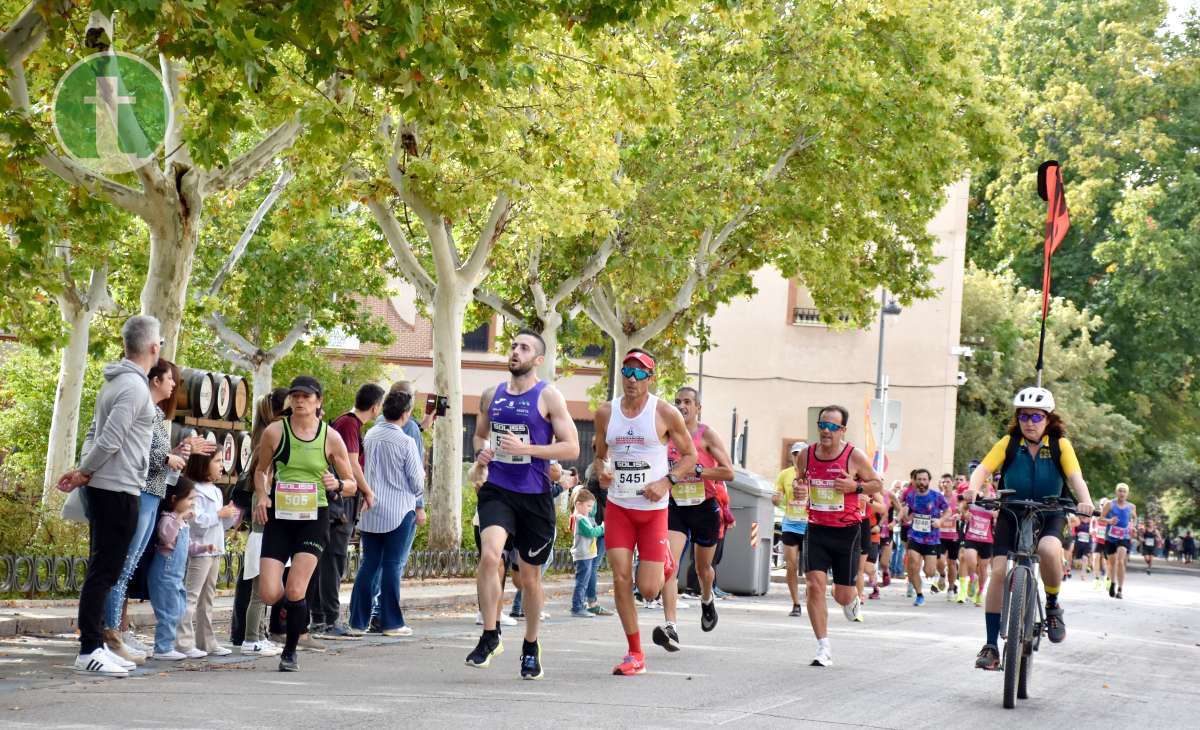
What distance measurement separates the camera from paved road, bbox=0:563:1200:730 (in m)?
8.65

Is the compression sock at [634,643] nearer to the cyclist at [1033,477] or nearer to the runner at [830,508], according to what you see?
the runner at [830,508]

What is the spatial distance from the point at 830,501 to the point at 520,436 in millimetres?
2776

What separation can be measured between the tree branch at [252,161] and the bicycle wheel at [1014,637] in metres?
9.94

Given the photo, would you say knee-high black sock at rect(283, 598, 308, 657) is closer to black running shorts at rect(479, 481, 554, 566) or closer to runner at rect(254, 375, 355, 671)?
runner at rect(254, 375, 355, 671)

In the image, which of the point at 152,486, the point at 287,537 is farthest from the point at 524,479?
the point at 152,486

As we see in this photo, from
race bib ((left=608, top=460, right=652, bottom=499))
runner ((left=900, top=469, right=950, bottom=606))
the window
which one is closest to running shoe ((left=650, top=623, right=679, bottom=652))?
race bib ((left=608, top=460, right=652, bottom=499))

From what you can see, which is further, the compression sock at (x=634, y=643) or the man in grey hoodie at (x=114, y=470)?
the compression sock at (x=634, y=643)

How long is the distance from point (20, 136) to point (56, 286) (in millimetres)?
4304

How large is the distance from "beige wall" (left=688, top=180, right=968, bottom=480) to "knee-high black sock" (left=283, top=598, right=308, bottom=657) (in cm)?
3710

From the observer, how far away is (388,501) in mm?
13445

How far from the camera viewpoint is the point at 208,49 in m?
12.2

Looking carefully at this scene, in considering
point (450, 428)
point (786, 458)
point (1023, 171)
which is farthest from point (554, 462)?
point (1023, 171)

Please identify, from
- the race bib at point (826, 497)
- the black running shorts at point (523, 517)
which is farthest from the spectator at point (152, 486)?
the race bib at point (826, 497)

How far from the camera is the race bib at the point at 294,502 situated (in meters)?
10.5
